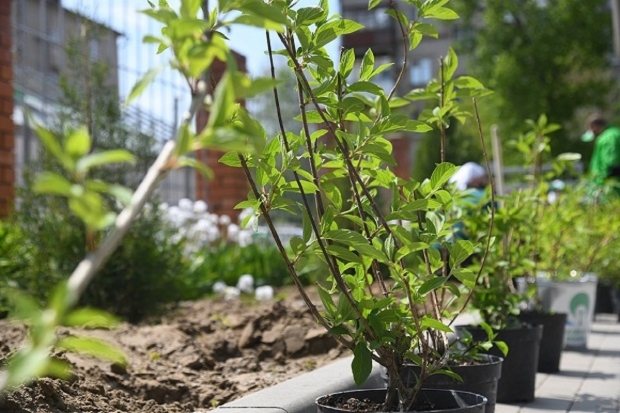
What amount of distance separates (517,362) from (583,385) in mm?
907

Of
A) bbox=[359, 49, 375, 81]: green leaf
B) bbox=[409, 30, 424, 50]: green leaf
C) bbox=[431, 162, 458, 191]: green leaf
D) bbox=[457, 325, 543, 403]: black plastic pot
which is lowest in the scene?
bbox=[457, 325, 543, 403]: black plastic pot

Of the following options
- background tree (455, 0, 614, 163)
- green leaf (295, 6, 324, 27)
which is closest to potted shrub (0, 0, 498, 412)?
green leaf (295, 6, 324, 27)

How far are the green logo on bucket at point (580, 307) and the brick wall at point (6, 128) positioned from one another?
4687 mm

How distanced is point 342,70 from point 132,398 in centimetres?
153

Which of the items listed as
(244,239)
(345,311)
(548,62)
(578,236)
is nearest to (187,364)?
(345,311)

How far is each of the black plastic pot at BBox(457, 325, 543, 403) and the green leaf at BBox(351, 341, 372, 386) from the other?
1823 mm

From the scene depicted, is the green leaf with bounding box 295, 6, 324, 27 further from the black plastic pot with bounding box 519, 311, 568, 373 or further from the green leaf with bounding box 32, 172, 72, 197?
the black plastic pot with bounding box 519, 311, 568, 373

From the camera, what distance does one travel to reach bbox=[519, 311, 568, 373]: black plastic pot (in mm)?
5473

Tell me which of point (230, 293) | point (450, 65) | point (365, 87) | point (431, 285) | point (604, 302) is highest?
point (450, 65)

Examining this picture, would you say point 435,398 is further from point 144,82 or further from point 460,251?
point 144,82

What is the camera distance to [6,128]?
8141 mm

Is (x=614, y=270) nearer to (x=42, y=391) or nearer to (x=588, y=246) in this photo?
(x=588, y=246)

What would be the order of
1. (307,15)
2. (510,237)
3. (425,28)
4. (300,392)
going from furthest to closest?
(510,237) < (300,392) < (425,28) < (307,15)

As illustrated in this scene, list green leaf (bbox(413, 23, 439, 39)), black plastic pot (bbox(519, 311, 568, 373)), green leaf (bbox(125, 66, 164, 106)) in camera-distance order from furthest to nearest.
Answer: black plastic pot (bbox(519, 311, 568, 373)) < green leaf (bbox(413, 23, 439, 39)) < green leaf (bbox(125, 66, 164, 106))
